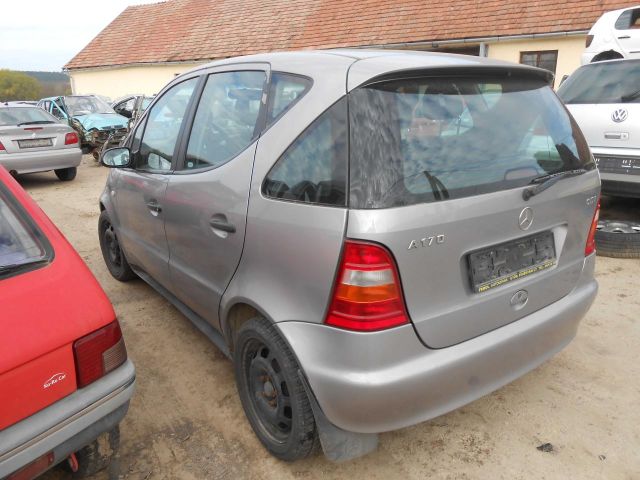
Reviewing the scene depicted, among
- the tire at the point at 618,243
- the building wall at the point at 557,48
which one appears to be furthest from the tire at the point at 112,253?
the building wall at the point at 557,48

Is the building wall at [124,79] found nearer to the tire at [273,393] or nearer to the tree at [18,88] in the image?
the tire at [273,393]

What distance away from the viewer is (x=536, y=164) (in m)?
2.10

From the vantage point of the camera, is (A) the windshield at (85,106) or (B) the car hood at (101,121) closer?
(B) the car hood at (101,121)

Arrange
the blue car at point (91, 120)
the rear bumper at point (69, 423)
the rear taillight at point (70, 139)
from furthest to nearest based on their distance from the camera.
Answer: the blue car at point (91, 120) → the rear taillight at point (70, 139) → the rear bumper at point (69, 423)

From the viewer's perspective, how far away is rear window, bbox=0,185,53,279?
1.79 m

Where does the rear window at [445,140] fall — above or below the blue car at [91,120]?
above

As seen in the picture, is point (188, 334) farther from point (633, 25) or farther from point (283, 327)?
point (633, 25)

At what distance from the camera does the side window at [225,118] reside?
232cm

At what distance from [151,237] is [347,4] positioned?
52.9 feet

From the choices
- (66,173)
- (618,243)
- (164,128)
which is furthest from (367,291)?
(66,173)

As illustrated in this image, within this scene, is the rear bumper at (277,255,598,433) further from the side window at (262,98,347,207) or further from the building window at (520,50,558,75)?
the building window at (520,50,558,75)

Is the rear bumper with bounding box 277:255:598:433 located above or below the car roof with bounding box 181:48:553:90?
below

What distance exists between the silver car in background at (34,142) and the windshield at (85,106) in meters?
4.08

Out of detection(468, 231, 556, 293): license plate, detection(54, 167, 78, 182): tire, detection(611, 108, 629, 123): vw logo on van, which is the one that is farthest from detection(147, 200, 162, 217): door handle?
detection(54, 167, 78, 182): tire
